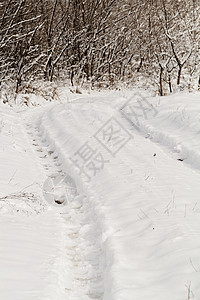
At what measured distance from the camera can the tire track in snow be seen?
305 cm

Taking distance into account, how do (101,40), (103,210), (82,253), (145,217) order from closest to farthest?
(82,253), (145,217), (103,210), (101,40)

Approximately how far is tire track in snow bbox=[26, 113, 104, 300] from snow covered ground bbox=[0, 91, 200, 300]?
1 cm

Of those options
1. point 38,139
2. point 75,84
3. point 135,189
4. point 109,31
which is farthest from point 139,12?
point 135,189

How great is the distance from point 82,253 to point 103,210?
83 centimetres

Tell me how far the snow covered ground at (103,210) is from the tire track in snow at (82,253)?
0.04ft

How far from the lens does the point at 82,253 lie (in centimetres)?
365

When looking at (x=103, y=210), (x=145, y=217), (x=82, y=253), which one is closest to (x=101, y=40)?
(x=103, y=210)

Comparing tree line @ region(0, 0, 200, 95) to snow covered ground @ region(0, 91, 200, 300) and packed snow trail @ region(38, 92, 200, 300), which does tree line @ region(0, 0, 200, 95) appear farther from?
packed snow trail @ region(38, 92, 200, 300)

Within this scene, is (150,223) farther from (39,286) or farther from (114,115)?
(114,115)

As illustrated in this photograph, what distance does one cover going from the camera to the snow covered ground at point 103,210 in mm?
2863

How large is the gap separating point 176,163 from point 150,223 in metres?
2.45

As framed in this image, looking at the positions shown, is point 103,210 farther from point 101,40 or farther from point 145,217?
point 101,40

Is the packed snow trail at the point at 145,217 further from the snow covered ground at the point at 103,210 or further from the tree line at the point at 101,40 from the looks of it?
the tree line at the point at 101,40

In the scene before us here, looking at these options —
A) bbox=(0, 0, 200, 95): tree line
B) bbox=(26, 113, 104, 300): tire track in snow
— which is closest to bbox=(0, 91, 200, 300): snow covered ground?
bbox=(26, 113, 104, 300): tire track in snow
